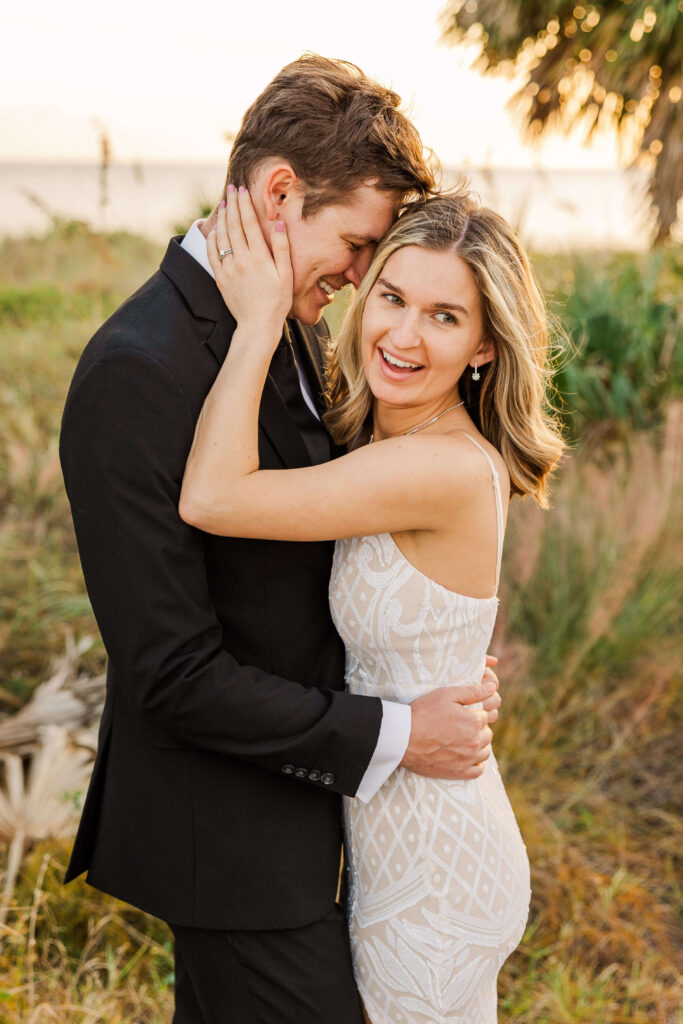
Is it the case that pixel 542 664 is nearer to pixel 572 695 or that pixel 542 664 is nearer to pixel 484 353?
pixel 572 695

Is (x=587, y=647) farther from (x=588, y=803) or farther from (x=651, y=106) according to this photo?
(x=651, y=106)

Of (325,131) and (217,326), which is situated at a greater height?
(325,131)

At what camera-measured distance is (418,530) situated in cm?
209

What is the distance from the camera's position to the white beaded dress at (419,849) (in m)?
1.98

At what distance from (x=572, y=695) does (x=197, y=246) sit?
323 cm

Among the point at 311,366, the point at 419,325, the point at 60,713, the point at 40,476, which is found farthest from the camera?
the point at 40,476

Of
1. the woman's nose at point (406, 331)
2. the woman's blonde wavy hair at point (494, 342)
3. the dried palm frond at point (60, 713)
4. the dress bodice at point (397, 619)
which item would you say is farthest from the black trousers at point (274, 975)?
the dried palm frond at point (60, 713)

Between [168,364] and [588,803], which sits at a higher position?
[168,364]

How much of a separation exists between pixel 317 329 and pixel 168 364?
1041 millimetres

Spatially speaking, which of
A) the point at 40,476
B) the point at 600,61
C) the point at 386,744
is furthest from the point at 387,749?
the point at 600,61

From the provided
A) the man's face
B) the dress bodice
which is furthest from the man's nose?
the dress bodice

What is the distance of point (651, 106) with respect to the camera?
369 inches

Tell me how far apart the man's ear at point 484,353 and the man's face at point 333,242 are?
34cm

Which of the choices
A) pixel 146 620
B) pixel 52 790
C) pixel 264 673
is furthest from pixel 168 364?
pixel 52 790
